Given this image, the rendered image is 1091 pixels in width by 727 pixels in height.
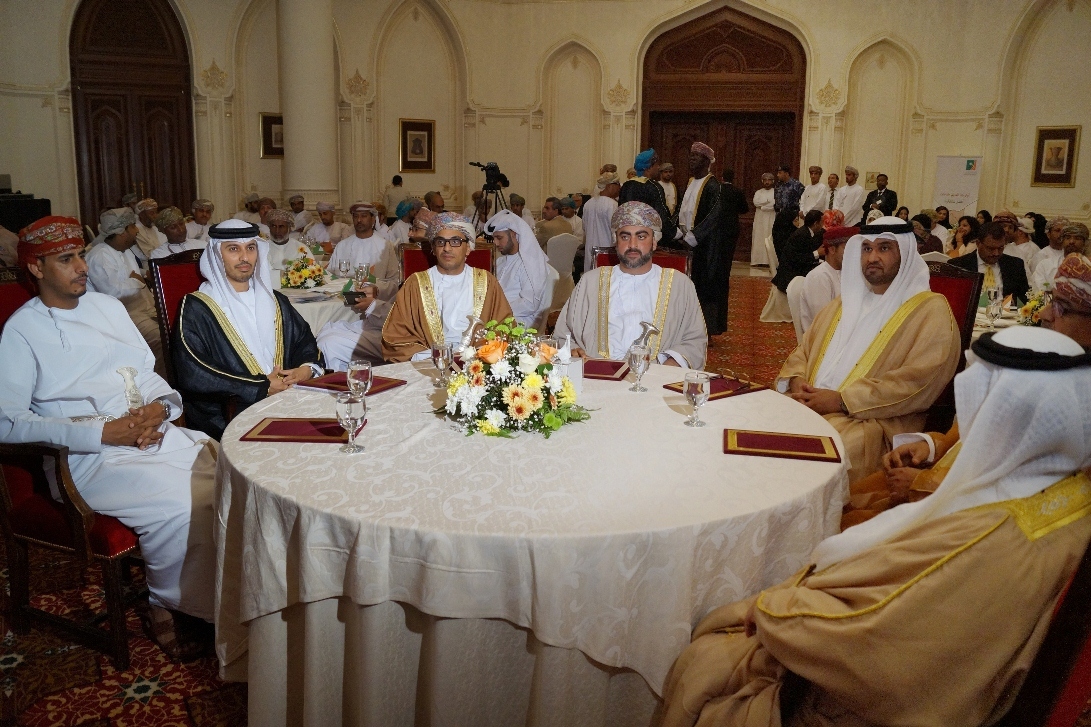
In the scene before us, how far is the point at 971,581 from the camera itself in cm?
159

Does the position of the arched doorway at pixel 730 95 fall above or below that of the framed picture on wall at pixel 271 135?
above

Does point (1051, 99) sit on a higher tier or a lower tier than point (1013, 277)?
higher

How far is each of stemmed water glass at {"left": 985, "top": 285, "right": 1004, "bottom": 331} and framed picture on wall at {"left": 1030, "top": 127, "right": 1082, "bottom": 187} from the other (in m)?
9.35

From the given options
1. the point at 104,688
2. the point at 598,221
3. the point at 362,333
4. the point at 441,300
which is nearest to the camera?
the point at 104,688

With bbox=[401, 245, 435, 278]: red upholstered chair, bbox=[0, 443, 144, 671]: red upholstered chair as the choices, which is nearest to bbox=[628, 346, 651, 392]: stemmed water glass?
bbox=[0, 443, 144, 671]: red upholstered chair

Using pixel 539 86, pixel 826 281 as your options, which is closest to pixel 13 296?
pixel 826 281

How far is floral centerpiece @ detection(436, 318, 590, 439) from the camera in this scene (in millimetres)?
2578

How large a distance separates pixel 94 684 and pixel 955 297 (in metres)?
3.76

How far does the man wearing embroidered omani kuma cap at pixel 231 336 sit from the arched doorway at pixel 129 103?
9.55 m

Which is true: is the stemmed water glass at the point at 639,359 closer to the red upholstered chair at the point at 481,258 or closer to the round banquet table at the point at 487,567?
the round banquet table at the point at 487,567

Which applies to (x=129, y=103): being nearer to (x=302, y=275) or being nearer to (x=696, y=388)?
(x=302, y=275)

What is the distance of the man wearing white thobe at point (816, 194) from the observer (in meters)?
13.8

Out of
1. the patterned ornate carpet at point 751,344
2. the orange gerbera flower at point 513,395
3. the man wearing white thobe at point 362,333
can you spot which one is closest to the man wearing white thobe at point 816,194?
the patterned ornate carpet at point 751,344

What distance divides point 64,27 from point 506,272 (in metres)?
8.55
